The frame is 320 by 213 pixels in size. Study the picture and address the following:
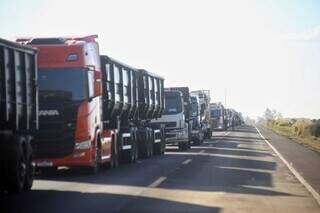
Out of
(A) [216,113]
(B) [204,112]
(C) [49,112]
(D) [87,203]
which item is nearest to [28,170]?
(D) [87,203]

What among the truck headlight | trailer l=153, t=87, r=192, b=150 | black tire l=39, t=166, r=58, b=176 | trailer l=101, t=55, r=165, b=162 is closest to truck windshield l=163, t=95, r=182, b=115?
trailer l=153, t=87, r=192, b=150

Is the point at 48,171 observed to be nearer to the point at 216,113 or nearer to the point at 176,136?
the point at 176,136

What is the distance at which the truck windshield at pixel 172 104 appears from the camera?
3633 centimetres

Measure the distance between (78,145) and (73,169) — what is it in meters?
3.24

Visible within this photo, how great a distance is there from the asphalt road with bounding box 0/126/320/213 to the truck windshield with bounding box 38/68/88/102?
2.08 metres

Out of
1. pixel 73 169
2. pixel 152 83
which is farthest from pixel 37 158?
pixel 152 83

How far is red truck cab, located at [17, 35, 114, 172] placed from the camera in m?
19.0

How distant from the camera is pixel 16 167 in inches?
564

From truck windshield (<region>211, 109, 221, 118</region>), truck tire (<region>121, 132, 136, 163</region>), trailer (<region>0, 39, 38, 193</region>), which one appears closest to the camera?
trailer (<region>0, 39, 38, 193</region>)

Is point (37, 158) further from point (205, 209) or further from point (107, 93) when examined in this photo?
point (205, 209)

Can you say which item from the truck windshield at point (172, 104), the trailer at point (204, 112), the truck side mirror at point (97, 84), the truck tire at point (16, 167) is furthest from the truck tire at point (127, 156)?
the trailer at point (204, 112)

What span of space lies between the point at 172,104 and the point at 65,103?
57.6 ft

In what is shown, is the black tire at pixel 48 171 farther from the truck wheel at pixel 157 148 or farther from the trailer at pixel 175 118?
the trailer at pixel 175 118

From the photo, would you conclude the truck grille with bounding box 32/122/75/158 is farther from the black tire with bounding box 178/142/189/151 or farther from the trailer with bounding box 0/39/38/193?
the black tire with bounding box 178/142/189/151
